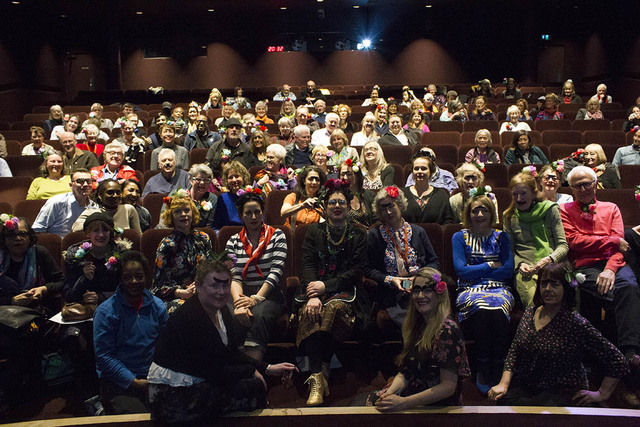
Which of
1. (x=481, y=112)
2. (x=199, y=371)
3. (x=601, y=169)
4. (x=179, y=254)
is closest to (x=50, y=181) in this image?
(x=179, y=254)

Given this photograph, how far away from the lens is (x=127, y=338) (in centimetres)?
230

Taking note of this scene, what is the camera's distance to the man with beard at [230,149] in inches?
182

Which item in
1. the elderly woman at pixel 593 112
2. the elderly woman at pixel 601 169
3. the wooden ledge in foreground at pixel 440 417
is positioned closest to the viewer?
the wooden ledge in foreground at pixel 440 417

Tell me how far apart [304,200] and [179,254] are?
2.91 feet

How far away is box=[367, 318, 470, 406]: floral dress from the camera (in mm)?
1890

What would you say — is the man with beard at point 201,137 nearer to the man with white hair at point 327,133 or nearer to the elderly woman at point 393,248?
the man with white hair at point 327,133

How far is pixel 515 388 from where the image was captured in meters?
2.22

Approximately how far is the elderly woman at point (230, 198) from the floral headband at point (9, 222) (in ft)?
3.58

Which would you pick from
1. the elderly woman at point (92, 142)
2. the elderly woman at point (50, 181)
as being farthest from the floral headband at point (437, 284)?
the elderly woman at point (92, 142)

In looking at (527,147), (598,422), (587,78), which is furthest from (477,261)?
(587,78)

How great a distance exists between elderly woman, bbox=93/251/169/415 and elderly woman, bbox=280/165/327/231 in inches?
42.4

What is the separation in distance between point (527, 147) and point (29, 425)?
4.23 m

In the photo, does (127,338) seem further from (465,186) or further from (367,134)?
(367,134)

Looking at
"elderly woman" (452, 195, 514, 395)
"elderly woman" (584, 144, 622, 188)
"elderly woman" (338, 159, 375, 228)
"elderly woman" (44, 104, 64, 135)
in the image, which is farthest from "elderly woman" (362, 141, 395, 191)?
"elderly woman" (44, 104, 64, 135)
